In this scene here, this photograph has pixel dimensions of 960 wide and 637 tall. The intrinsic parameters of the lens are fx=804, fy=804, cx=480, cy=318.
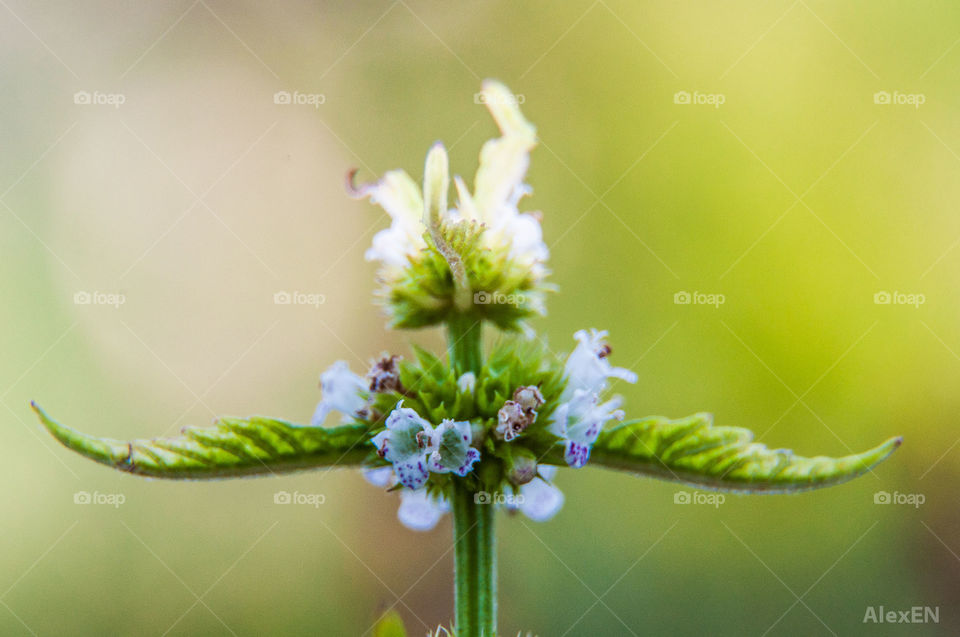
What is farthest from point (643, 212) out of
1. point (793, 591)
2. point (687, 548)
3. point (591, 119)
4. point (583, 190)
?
point (793, 591)

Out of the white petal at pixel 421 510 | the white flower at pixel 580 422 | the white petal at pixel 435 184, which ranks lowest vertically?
the white petal at pixel 421 510

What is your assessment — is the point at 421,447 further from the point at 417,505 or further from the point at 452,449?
the point at 417,505

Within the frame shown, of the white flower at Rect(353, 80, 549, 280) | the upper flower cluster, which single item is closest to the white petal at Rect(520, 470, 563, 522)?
the upper flower cluster

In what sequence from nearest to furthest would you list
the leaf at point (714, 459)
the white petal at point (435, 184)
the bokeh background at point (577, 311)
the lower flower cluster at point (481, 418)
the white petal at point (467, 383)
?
1. the white petal at point (435, 184)
2. the leaf at point (714, 459)
3. the lower flower cluster at point (481, 418)
4. the white petal at point (467, 383)
5. the bokeh background at point (577, 311)


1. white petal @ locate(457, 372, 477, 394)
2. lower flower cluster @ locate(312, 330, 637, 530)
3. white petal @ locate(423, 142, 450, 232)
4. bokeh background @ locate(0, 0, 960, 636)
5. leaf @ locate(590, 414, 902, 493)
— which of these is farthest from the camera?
bokeh background @ locate(0, 0, 960, 636)

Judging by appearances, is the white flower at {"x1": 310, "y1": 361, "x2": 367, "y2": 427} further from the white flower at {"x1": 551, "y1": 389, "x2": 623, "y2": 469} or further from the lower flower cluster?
the white flower at {"x1": 551, "y1": 389, "x2": 623, "y2": 469}

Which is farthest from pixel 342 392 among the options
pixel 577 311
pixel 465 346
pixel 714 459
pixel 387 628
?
pixel 577 311

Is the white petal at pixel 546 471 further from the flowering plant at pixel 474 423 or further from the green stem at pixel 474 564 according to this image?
the green stem at pixel 474 564

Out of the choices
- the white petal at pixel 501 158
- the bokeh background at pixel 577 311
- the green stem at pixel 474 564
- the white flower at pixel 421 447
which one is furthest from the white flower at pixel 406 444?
the bokeh background at pixel 577 311

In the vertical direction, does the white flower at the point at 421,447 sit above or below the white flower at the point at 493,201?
below
